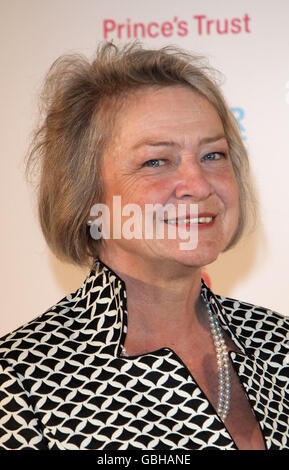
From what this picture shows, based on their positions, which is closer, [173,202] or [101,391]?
[101,391]

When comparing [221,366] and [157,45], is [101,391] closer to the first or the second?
[221,366]

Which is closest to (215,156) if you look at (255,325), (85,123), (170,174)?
(170,174)

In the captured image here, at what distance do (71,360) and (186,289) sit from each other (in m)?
0.32

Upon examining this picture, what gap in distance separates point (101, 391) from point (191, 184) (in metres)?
0.46

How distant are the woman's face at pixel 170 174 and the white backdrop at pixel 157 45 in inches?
28.2

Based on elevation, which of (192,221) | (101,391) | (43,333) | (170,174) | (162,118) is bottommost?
(101,391)

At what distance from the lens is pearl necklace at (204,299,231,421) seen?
1.58 meters

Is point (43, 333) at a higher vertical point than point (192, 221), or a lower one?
lower

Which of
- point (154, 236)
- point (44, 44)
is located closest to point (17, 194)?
point (44, 44)

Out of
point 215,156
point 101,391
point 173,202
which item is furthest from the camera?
point 215,156

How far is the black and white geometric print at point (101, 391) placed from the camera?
1398 mm

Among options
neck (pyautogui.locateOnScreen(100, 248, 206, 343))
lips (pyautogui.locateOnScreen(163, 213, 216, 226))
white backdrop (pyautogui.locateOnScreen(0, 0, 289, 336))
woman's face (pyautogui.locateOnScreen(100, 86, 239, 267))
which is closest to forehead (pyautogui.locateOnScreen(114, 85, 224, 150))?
woman's face (pyautogui.locateOnScreen(100, 86, 239, 267))

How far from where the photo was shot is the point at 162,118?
61.9 inches

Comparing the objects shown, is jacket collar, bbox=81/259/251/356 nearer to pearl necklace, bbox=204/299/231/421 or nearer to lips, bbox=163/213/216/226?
pearl necklace, bbox=204/299/231/421
